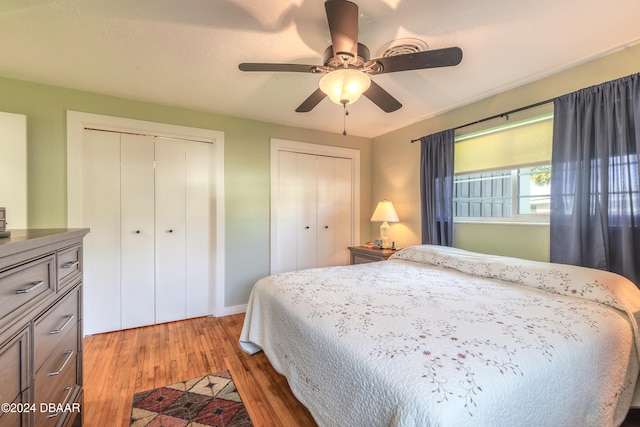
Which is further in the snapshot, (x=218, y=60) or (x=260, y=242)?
(x=260, y=242)

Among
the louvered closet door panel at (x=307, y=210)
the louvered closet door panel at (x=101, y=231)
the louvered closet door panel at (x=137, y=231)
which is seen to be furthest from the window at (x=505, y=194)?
the louvered closet door panel at (x=101, y=231)

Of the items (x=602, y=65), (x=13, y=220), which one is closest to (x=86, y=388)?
(x=13, y=220)

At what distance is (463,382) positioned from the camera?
2.89 ft

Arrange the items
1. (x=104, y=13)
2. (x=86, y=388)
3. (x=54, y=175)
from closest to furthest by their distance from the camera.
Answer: (x=104, y=13)
(x=86, y=388)
(x=54, y=175)

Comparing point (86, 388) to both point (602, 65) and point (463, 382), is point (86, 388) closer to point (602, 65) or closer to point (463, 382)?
point (463, 382)

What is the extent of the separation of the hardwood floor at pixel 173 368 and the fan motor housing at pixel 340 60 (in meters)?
2.03

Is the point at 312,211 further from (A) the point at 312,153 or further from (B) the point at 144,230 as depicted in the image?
(B) the point at 144,230

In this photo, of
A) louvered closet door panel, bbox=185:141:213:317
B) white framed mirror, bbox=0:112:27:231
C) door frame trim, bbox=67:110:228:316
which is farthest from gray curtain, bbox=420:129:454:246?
white framed mirror, bbox=0:112:27:231

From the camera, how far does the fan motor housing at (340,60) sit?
58.1 inches

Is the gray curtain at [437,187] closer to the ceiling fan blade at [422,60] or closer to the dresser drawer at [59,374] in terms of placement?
the ceiling fan blade at [422,60]

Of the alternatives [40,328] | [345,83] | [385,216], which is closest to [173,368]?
[40,328]

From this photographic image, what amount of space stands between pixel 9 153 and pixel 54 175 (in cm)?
31

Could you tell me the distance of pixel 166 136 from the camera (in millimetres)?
2904

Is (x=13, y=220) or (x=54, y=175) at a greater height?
(x=54, y=175)
